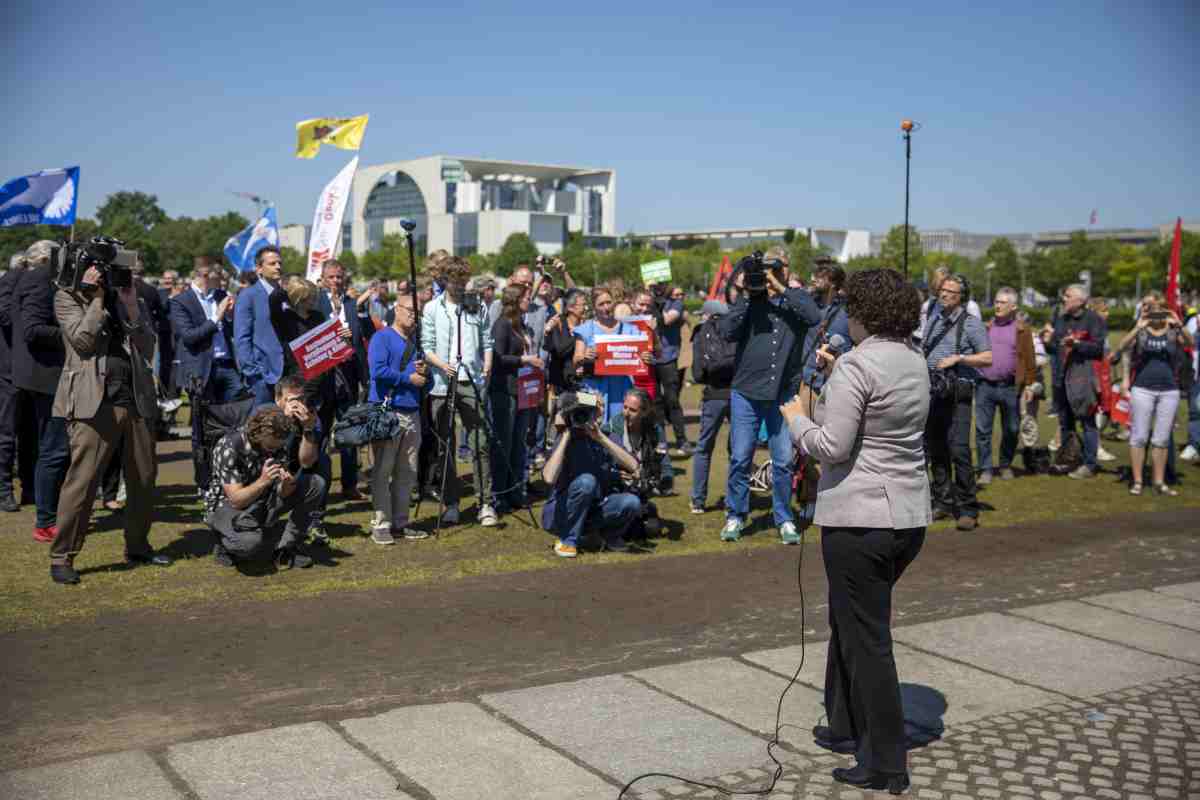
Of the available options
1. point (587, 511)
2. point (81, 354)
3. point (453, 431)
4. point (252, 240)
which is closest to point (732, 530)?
point (587, 511)

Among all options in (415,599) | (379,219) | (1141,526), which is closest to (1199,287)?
(1141,526)

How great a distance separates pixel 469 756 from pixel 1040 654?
3.42 metres

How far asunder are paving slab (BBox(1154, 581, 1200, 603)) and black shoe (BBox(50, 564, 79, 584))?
7.26m

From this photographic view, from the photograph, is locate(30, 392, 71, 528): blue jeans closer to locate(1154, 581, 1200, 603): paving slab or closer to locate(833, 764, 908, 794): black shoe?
locate(833, 764, 908, 794): black shoe

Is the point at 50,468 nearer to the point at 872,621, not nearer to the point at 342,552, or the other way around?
the point at 342,552

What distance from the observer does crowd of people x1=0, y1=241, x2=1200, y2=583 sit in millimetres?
6973

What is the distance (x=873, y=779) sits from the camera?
4117mm

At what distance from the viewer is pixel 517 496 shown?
9633 mm

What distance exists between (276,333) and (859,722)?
5.51 m

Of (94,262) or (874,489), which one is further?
(94,262)

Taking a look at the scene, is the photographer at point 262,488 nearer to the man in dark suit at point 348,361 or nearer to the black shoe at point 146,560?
the black shoe at point 146,560

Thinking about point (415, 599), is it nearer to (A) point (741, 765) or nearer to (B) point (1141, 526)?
(A) point (741, 765)

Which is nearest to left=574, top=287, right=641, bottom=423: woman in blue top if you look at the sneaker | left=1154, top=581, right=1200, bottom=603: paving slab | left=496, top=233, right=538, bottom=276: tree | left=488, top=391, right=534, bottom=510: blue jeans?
left=488, top=391, right=534, bottom=510: blue jeans

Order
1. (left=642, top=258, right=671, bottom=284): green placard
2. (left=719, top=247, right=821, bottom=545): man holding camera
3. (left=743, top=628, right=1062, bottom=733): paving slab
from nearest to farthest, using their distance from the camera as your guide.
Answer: (left=743, top=628, right=1062, bottom=733): paving slab < (left=719, top=247, right=821, bottom=545): man holding camera < (left=642, top=258, right=671, bottom=284): green placard
